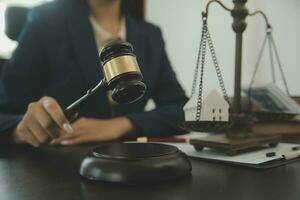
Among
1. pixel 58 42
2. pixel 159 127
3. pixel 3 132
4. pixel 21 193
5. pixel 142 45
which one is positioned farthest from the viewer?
pixel 142 45

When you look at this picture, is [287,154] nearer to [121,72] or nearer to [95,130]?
[121,72]

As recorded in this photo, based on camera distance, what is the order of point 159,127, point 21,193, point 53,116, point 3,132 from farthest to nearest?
1. point 159,127
2. point 3,132
3. point 53,116
4. point 21,193

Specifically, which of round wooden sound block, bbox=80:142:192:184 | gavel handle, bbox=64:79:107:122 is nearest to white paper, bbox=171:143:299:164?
round wooden sound block, bbox=80:142:192:184

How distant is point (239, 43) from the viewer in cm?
85

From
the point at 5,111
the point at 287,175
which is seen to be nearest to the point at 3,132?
the point at 5,111

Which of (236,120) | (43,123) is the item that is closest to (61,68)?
(43,123)

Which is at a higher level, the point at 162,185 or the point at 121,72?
the point at 121,72

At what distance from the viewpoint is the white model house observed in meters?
0.73

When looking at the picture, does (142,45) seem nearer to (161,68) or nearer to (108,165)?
(161,68)

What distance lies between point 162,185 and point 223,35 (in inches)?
86.4

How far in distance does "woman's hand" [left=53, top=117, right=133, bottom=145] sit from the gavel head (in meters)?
0.47

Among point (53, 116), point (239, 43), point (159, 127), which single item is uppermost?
point (239, 43)

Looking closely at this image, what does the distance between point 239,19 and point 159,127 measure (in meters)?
0.49

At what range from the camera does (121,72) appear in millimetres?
554
